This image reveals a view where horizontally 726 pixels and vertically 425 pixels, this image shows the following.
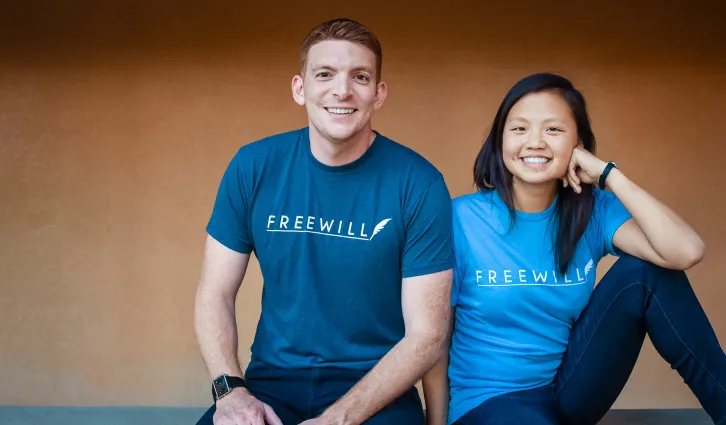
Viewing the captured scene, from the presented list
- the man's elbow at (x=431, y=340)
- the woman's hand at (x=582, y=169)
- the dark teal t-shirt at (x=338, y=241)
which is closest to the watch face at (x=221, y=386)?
the dark teal t-shirt at (x=338, y=241)

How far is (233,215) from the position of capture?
2314 millimetres

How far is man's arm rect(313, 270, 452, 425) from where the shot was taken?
82.8 inches

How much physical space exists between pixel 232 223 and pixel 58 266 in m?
2.06

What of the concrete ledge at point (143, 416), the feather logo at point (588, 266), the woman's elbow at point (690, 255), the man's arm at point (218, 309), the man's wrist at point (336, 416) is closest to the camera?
the man's wrist at point (336, 416)

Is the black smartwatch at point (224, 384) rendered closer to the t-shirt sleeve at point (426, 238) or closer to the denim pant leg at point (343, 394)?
the denim pant leg at point (343, 394)

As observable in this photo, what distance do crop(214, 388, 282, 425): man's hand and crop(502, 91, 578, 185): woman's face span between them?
1.02 m

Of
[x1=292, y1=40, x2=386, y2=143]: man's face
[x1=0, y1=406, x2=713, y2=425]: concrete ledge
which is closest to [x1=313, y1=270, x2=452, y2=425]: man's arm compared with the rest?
[x1=292, y1=40, x2=386, y2=143]: man's face

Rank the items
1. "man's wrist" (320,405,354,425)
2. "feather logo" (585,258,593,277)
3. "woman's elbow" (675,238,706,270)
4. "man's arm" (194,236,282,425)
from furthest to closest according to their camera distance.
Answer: "feather logo" (585,258,593,277)
"man's arm" (194,236,282,425)
"woman's elbow" (675,238,706,270)
"man's wrist" (320,405,354,425)

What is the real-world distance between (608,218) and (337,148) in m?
0.89

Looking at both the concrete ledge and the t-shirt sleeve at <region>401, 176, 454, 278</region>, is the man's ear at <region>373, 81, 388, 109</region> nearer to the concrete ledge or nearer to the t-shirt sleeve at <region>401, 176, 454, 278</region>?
the t-shirt sleeve at <region>401, 176, 454, 278</region>

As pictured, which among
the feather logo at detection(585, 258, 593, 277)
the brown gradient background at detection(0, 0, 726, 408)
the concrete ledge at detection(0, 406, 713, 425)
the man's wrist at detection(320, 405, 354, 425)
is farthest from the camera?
the brown gradient background at detection(0, 0, 726, 408)

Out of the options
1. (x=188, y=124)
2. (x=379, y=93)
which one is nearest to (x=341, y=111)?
(x=379, y=93)

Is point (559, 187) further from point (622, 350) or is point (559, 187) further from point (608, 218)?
point (622, 350)

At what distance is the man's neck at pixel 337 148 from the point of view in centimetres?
227
